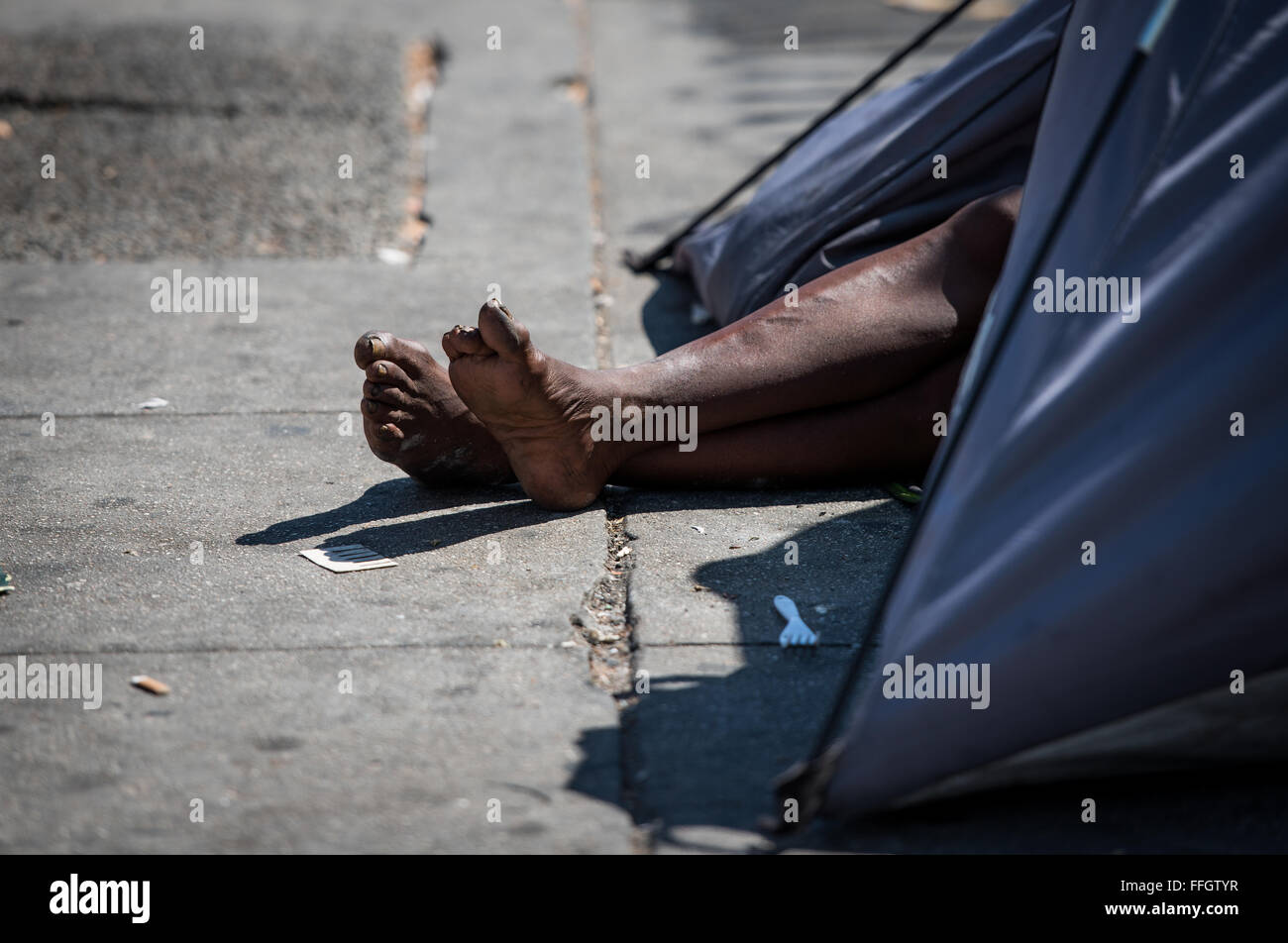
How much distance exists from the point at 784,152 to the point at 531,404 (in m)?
1.61

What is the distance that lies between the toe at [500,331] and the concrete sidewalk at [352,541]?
16.4 inches

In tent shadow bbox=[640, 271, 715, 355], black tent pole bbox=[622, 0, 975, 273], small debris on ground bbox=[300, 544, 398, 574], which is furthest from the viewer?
tent shadow bbox=[640, 271, 715, 355]

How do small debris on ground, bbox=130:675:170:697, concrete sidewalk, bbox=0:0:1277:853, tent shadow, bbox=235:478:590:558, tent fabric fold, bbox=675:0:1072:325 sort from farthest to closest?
tent fabric fold, bbox=675:0:1072:325, tent shadow, bbox=235:478:590:558, small debris on ground, bbox=130:675:170:697, concrete sidewalk, bbox=0:0:1277:853

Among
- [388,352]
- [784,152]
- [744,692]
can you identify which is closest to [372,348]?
[388,352]

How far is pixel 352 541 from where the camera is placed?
264cm

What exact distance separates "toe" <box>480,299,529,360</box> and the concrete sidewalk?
417mm

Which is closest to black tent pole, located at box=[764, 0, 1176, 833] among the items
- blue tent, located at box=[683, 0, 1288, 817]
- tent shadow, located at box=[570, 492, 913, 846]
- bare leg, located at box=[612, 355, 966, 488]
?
blue tent, located at box=[683, 0, 1288, 817]

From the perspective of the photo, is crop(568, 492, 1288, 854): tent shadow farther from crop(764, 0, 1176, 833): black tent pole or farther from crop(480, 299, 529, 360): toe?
crop(480, 299, 529, 360): toe

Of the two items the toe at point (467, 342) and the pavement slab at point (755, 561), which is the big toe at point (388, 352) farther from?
the pavement slab at point (755, 561)

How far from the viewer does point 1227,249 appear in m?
1.77

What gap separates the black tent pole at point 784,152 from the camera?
139 inches

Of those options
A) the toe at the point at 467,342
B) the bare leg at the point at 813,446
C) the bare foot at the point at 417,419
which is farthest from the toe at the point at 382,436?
the bare leg at the point at 813,446

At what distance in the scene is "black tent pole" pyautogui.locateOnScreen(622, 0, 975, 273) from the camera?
353cm
